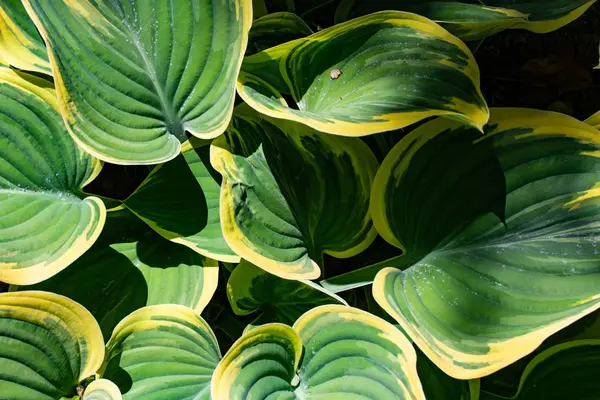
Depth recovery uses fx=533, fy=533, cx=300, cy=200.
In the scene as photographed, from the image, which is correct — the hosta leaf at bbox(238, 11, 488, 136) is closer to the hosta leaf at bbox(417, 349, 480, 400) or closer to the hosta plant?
the hosta plant

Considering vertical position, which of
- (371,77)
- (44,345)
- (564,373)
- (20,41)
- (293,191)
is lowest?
(564,373)

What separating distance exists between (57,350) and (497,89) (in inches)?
47.5

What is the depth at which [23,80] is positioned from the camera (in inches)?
41.0

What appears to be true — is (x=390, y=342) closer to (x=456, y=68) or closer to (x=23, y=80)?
(x=456, y=68)

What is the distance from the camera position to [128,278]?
3.58ft

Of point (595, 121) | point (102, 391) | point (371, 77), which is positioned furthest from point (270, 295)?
point (595, 121)

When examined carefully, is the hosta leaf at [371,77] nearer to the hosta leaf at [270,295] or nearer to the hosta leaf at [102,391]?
the hosta leaf at [270,295]

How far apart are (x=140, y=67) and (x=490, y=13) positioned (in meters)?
0.66

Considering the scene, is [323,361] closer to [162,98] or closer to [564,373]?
[564,373]

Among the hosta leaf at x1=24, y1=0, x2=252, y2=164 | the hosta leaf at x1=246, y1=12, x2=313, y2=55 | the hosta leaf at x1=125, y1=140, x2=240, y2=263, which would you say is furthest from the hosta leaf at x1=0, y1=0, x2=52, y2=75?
the hosta leaf at x1=246, y1=12, x2=313, y2=55

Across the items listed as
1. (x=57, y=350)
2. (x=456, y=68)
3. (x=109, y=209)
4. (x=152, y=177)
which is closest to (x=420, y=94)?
(x=456, y=68)

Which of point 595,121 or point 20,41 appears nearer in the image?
point 595,121

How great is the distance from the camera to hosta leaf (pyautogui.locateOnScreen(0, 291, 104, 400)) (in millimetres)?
877

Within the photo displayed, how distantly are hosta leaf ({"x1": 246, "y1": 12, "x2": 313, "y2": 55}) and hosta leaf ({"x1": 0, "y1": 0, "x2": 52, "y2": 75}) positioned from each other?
42cm
